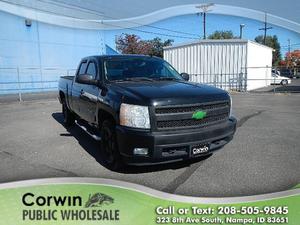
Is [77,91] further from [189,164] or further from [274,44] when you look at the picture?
[274,44]

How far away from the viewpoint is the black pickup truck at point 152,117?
186 inches

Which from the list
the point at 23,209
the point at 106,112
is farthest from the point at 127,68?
the point at 23,209

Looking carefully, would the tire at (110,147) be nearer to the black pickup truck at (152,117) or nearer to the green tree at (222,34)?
the black pickup truck at (152,117)

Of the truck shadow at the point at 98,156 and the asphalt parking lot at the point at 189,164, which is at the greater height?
the truck shadow at the point at 98,156

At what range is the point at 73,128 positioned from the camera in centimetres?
920

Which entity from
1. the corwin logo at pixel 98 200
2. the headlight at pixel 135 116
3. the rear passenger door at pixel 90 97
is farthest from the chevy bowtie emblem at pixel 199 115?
the rear passenger door at pixel 90 97

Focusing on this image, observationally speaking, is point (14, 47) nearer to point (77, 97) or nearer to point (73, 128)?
point (73, 128)

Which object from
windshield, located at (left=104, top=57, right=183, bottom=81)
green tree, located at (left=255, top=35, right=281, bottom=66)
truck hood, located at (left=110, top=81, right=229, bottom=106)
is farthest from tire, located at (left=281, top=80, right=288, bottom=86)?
green tree, located at (left=255, top=35, right=281, bottom=66)

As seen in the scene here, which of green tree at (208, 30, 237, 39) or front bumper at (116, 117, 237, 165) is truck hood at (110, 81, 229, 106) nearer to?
front bumper at (116, 117, 237, 165)

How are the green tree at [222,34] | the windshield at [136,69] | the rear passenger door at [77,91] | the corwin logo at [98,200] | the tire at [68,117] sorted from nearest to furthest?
the corwin logo at [98,200]
the windshield at [136,69]
the rear passenger door at [77,91]
the tire at [68,117]
the green tree at [222,34]

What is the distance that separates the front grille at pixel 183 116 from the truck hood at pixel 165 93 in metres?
0.09

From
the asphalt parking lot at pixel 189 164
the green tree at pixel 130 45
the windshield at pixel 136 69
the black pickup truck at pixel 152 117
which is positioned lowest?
the asphalt parking lot at pixel 189 164

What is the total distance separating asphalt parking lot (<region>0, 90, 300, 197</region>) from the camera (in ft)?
15.9

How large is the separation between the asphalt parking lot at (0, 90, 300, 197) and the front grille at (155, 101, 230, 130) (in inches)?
32.6
